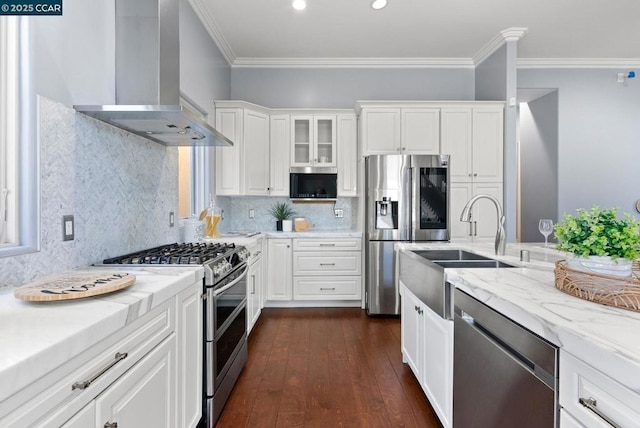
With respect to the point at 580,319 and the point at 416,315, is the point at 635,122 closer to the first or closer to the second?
the point at 416,315

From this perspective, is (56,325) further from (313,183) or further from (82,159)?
(313,183)

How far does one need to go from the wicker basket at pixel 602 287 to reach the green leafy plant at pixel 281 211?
3337 millimetres

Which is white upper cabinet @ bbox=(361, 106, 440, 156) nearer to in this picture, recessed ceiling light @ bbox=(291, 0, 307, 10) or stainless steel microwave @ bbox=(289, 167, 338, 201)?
stainless steel microwave @ bbox=(289, 167, 338, 201)

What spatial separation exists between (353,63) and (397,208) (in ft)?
6.73

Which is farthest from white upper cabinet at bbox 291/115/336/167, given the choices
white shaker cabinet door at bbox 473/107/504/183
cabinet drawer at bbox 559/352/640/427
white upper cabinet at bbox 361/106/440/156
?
cabinet drawer at bbox 559/352/640/427

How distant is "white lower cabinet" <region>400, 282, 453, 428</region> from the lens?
5.19 ft

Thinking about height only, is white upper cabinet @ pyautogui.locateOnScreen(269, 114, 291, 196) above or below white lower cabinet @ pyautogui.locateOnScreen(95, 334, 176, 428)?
above

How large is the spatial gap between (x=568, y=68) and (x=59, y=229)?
5583 mm

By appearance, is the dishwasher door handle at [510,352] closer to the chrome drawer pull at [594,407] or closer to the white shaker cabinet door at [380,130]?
the chrome drawer pull at [594,407]

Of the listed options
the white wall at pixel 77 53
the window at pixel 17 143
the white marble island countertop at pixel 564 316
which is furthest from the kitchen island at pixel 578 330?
the white wall at pixel 77 53

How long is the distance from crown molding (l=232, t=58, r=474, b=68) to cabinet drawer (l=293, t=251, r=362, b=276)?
242cm

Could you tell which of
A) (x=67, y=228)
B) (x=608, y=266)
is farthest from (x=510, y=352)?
(x=67, y=228)

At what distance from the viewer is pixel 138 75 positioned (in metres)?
1.86

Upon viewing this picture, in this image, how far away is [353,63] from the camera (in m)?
4.32
